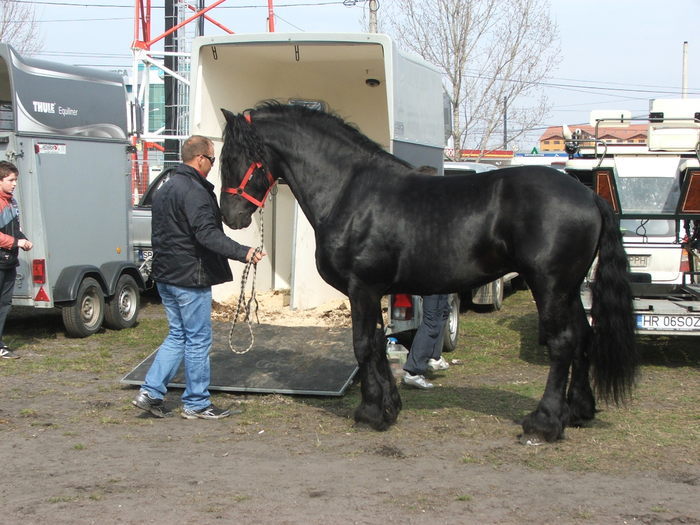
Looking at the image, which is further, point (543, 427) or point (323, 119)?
point (323, 119)

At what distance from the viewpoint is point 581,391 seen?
19.7 feet

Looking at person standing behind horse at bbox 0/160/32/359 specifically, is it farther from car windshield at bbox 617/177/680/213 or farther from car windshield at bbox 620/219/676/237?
car windshield at bbox 620/219/676/237

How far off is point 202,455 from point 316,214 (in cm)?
186

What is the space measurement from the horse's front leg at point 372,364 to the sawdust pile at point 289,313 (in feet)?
7.05

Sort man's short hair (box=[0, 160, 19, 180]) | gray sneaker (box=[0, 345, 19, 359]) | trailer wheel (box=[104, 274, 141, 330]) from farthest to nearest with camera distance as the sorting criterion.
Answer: trailer wheel (box=[104, 274, 141, 330]) → gray sneaker (box=[0, 345, 19, 359]) → man's short hair (box=[0, 160, 19, 180])

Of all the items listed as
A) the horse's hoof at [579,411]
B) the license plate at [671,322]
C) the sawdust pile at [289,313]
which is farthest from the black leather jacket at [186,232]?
the license plate at [671,322]

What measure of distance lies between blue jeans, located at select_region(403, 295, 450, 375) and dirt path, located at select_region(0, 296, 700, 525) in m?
0.90

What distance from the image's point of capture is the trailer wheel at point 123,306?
10.6 m

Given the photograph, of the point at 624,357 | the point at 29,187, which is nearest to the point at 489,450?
the point at 624,357

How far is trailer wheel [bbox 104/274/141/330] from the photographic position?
10617 mm

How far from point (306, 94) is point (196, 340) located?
5.01 m

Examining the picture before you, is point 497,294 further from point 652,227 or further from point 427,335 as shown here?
point 427,335

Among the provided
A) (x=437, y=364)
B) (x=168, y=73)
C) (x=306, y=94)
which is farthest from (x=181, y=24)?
(x=437, y=364)

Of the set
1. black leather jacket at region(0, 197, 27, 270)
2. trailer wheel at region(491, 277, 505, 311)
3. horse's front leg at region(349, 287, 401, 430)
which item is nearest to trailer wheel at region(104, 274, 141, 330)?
black leather jacket at region(0, 197, 27, 270)
